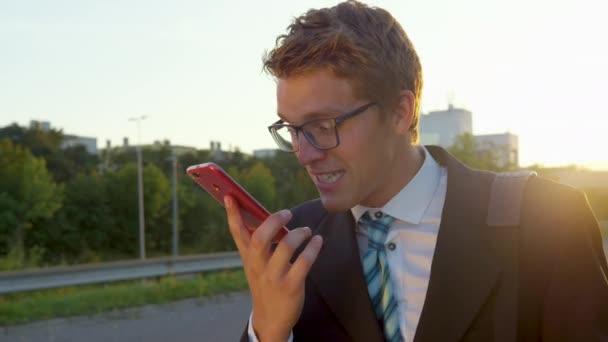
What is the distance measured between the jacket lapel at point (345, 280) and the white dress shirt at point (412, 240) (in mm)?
61

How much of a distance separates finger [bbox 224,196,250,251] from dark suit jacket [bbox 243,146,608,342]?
352 millimetres

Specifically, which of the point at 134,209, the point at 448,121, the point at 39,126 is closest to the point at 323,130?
the point at 448,121

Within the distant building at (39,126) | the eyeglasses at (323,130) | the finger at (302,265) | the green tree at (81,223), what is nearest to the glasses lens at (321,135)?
the eyeglasses at (323,130)

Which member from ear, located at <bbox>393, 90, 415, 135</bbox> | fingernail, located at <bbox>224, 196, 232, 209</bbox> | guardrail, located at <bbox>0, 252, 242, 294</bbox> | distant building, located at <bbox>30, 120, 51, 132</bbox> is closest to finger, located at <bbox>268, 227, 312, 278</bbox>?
fingernail, located at <bbox>224, 196, 232, 209</bbox>

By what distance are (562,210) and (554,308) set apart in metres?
0.24

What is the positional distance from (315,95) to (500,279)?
0.68 meters

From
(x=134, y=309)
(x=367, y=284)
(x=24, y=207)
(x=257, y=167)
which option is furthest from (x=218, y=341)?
(x=257, y=167)

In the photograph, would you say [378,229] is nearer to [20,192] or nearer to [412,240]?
[412,240]

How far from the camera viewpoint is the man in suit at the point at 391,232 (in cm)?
187

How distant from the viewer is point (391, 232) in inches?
85.5

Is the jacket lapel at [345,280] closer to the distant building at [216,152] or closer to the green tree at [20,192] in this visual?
the green tree at [20,192]

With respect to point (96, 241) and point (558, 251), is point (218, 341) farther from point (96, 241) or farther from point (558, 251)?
point (96, 241)

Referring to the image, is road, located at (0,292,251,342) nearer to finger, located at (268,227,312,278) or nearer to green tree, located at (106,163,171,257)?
finger, located at (268,227,312,278)

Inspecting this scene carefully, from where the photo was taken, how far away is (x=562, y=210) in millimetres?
1882
